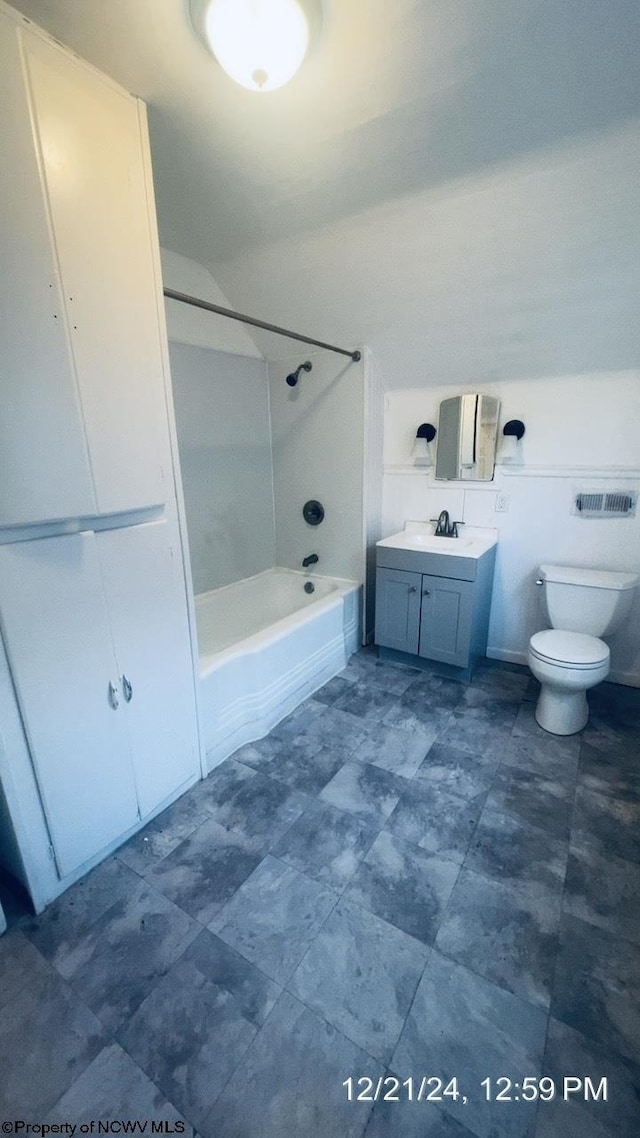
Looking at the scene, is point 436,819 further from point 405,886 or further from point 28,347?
point 28,347

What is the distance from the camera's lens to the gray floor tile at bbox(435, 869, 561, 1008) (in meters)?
Answer: 1.14

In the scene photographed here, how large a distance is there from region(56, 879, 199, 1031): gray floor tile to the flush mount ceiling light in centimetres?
234

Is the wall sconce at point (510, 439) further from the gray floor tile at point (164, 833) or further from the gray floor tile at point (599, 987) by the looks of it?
the gray floor tile at point (164, 833)

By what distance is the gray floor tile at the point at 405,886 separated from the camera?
4.19 ft

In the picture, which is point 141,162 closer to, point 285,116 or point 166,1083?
point 285,116

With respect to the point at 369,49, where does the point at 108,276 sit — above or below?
below

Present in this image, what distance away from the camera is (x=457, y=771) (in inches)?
73.0

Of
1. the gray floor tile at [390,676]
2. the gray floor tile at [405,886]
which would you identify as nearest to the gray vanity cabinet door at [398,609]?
the gray floor tile at [390,676]

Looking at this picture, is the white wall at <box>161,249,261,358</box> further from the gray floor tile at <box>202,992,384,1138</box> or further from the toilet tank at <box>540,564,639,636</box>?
the gray floor tile at <box>202,992,384,1138</box>

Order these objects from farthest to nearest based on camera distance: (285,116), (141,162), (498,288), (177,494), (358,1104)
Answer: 1. (498,288)
2. (177,494)
3. (285,116)
4. (141,162)
5. (358,1104)

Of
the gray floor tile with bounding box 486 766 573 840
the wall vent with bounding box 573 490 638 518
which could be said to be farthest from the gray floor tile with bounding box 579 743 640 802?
the wall vent with bounding box 573 490 638 518

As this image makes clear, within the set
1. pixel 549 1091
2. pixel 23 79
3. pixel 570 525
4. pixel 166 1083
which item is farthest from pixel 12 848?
pixel 570 525

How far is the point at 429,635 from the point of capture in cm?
255

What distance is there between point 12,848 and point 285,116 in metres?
2.43
